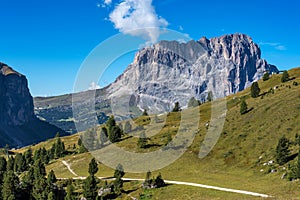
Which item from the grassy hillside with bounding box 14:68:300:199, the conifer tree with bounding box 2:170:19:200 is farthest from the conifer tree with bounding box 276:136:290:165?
the conifer tree with bounding box 2:170:19:200

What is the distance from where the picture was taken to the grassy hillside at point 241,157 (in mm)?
60000

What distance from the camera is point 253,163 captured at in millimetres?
74125

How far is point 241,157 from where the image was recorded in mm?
79500

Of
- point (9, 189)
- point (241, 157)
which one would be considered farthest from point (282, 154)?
point (9, 189)

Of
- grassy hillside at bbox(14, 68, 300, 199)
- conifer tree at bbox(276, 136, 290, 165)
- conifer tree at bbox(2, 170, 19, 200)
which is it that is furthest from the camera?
conifer tree at bbox(2, 170, 19, 200)

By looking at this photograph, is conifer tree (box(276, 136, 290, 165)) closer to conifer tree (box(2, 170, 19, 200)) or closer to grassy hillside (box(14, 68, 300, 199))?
grassy hillside (box(14, 68, 300, 199))

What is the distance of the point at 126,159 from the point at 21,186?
2953cm

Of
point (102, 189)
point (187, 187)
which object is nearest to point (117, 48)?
point (187, 187)

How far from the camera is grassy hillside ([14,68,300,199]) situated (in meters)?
60.0

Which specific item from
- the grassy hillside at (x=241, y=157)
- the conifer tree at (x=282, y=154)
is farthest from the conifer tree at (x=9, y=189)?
the conifer tree at (x=282, y=154)

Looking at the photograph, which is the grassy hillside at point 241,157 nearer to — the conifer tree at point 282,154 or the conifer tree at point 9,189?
the conifer tree at point 282,154

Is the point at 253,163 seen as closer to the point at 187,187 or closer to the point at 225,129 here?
the point at 187,187

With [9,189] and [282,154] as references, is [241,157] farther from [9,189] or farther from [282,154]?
[9,189]

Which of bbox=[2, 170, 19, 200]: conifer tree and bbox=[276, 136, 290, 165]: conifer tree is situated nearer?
bbox=[276, 136, 290, 165]: conifer tree
